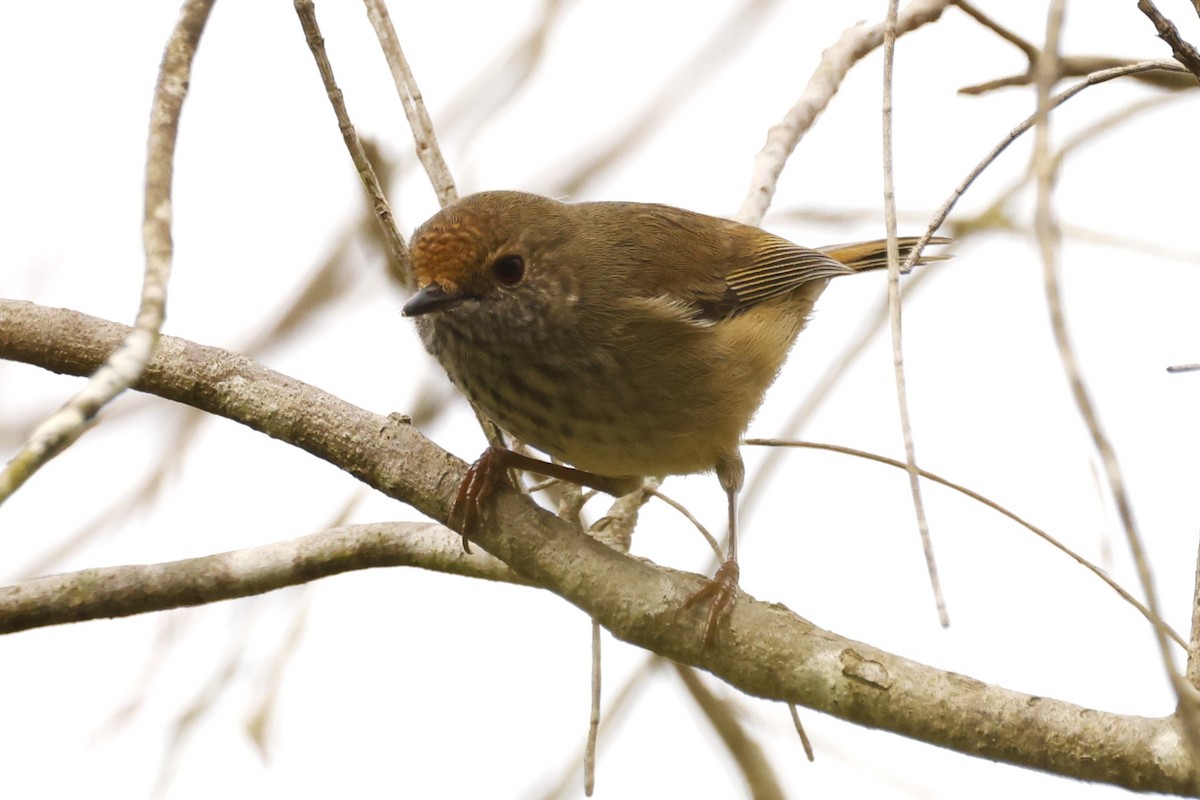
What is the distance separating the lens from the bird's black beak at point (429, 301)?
3.53 meters

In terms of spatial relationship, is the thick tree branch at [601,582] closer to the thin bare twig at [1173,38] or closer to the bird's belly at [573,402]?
the bird's belly at [573,402]

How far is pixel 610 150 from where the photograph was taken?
5457 millimetres

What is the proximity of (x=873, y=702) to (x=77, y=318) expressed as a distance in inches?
84.8

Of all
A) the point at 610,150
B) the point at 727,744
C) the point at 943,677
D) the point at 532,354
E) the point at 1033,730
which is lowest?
the point at 1033,730

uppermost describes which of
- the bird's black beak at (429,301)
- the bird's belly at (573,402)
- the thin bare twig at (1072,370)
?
the bird's black beak at (429,301)

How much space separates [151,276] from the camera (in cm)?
179

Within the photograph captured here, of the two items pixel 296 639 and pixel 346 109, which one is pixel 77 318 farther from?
pixel 296 639

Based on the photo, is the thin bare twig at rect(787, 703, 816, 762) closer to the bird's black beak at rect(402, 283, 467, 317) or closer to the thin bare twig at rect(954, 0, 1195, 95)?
the bird's black beak at rect(402, 283, 467, 317)

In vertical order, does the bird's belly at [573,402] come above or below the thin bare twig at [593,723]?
above

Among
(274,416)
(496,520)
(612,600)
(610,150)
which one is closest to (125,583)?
(274,416)

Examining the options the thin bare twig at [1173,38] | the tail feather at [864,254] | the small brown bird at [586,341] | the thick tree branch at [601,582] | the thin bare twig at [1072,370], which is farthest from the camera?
the tail feather at [864,254]

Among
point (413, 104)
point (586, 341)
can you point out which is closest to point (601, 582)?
point (586, 341)

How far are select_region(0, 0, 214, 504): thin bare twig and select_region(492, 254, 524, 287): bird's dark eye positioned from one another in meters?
1.64

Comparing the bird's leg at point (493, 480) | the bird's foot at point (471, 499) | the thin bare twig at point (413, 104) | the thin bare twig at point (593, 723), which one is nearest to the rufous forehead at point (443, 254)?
the thin bare twig at point (413, 104)
